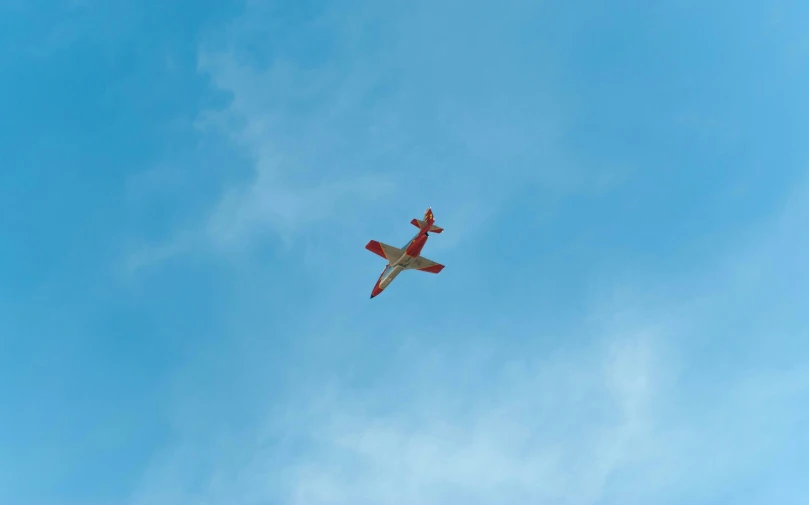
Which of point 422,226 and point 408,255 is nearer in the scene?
point 422,226

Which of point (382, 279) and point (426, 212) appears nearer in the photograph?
point (426, 212)


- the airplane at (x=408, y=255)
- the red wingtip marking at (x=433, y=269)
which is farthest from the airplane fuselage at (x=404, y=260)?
the red wingtip marking at (x=433, y=269)

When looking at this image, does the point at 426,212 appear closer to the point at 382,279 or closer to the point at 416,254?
the point at 416,254

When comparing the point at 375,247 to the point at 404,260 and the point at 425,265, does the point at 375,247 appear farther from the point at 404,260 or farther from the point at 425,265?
the point at 425,265

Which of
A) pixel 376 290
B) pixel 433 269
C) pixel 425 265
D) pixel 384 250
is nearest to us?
pixel 384 250

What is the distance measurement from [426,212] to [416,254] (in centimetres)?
934

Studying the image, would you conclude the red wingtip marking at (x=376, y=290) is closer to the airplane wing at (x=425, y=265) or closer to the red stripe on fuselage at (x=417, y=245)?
the airplane wing at (x=425, y=265)

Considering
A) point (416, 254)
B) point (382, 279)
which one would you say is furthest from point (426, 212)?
point (382, 279)

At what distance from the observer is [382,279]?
384 ft

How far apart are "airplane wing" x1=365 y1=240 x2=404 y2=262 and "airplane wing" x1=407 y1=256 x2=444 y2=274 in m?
3.91

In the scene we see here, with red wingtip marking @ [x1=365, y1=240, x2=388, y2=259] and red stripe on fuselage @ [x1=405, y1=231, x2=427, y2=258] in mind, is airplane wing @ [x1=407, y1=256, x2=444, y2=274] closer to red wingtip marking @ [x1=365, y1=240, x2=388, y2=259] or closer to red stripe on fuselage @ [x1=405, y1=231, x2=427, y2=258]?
red stripe on fuselage @ [x1=405, y1=231, x2=427, y2=258]

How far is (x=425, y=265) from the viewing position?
117312 mm

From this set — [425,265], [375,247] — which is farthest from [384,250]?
[425,265]

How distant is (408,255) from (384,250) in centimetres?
419
